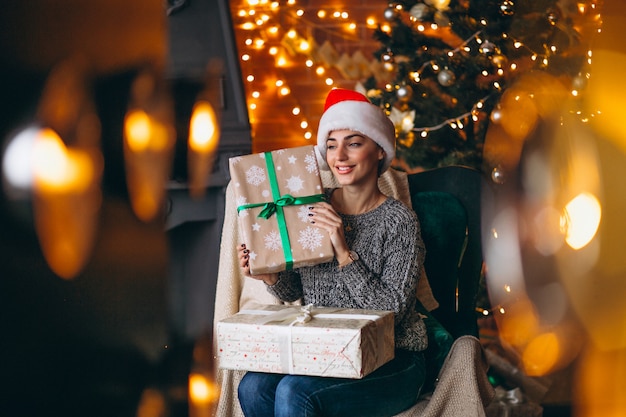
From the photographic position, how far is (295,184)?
171 centimetres

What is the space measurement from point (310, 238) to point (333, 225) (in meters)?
0.06

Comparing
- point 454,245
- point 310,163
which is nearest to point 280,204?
point 310,163

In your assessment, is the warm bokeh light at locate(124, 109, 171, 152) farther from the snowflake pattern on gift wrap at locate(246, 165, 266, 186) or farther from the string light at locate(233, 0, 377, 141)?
the snowflake pattern on gift wrap at locate(246, 165, 266, 186)

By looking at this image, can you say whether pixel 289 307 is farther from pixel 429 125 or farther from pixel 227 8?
pixel 227 8

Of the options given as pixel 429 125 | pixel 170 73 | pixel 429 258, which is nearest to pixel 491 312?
pixel 429 125

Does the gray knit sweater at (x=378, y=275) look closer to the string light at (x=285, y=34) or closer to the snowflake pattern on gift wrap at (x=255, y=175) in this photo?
the snowflake pattern on gift wrap at (x=255, y=175)

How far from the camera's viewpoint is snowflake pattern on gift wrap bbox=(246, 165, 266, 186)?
1701mm

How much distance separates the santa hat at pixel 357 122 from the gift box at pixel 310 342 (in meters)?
0.47

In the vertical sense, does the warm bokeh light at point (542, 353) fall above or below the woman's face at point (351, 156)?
below

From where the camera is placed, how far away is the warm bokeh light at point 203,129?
3133 mm

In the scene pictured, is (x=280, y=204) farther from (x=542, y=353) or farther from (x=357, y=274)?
(x=542, y=353)

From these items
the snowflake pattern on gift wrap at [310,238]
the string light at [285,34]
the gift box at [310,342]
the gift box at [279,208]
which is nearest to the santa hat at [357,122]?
the gift box at [279,208]

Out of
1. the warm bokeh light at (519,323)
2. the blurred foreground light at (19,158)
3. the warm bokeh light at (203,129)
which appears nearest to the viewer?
the blurred foreground light at (19,158)

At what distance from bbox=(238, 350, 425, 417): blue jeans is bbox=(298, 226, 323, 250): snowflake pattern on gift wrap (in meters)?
0.30
